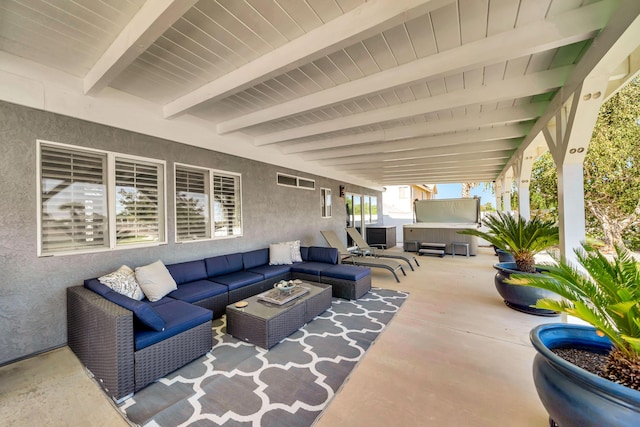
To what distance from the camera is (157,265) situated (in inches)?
127

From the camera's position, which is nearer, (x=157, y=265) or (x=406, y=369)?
(x=406, y=369)

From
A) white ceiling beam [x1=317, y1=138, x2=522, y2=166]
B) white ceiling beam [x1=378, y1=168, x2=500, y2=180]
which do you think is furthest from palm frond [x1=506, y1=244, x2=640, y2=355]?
white ceiling beam [x1=378, y1=168, x2=500, y2=180]

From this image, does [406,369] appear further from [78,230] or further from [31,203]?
[31,203]

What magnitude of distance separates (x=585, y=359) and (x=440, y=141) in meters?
4.10

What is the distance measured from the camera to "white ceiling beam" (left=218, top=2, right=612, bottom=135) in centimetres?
196

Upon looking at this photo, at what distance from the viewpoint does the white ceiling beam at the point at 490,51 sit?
1.96m

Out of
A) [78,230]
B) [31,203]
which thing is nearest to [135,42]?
[31,203]

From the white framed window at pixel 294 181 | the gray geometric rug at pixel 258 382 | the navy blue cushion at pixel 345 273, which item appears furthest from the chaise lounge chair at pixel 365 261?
the gray geometric rug at pixel 258 382

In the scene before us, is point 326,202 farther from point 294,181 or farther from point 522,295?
point 522,295

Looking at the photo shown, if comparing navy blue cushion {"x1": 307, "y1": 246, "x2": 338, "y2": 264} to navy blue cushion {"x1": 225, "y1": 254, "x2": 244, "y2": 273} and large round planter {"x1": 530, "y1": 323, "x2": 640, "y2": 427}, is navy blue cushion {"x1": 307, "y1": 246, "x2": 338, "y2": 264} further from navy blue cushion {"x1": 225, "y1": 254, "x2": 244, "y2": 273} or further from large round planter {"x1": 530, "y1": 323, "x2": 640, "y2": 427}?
large round planter {"x1": 530, "y1": 323, "x2": 640, "y2": 427}

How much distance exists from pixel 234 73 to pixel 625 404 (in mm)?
3754

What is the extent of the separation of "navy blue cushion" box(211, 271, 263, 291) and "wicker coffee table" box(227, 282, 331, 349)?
565 millimetres

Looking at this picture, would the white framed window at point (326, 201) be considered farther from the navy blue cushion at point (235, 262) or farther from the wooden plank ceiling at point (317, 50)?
the wooden plank ceiling at point (317, 50)

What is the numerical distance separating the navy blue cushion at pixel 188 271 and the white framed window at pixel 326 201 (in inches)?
177
